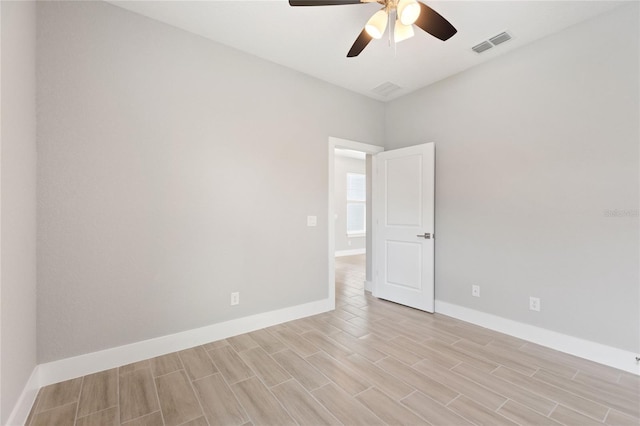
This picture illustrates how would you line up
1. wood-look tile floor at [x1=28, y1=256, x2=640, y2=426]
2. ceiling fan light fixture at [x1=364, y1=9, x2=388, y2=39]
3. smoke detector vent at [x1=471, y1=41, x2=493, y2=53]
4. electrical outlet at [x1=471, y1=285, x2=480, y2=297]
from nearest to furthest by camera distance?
wood-look tile floor at [x1=28, y1=256, x2=640, y2=426] < ceiling fan light fixture at [x1=364, y1=9, x2=388, y2=39] < smoke detector vent at [x1=471, y1=41, x2=493, y2=53] < electrical outlet at [x1=471, y1=285, x2=480, y2=297]

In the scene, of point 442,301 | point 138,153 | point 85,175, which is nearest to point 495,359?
point 442,301

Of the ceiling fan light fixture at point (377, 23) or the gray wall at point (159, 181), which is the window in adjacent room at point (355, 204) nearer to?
the gray wall at point (159, 181)

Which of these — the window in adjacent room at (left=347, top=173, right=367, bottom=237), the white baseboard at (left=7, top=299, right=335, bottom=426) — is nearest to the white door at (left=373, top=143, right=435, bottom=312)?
the white baseboard at (left=7, top=299, right=335, bottom=426)

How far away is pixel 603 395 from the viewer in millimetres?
1844

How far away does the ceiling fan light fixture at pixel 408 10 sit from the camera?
1681 millimetres

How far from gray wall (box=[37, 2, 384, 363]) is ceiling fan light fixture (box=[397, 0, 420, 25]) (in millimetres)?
1665

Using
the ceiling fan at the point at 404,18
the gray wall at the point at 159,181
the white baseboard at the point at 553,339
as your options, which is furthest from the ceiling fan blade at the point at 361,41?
the white baseboard at the point at 553,339

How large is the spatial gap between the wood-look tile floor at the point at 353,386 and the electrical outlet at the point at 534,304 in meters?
0.34

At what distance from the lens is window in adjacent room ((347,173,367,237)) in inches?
322

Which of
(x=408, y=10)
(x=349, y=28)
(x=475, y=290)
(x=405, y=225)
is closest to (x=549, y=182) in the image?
(x=475, y=290)

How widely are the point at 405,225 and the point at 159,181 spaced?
2950mm

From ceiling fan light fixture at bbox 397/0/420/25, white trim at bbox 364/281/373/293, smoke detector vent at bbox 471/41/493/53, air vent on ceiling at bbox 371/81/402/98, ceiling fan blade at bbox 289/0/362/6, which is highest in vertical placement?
air vent on ceiling at bbox 371/81/402/98

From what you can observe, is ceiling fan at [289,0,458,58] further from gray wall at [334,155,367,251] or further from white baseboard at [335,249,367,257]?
white baseboard at [335,249,367,257]

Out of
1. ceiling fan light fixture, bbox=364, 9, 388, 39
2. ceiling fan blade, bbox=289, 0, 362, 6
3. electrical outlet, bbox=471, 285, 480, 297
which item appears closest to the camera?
ceiling fan blade, bbox=289, 0, 362, 6
